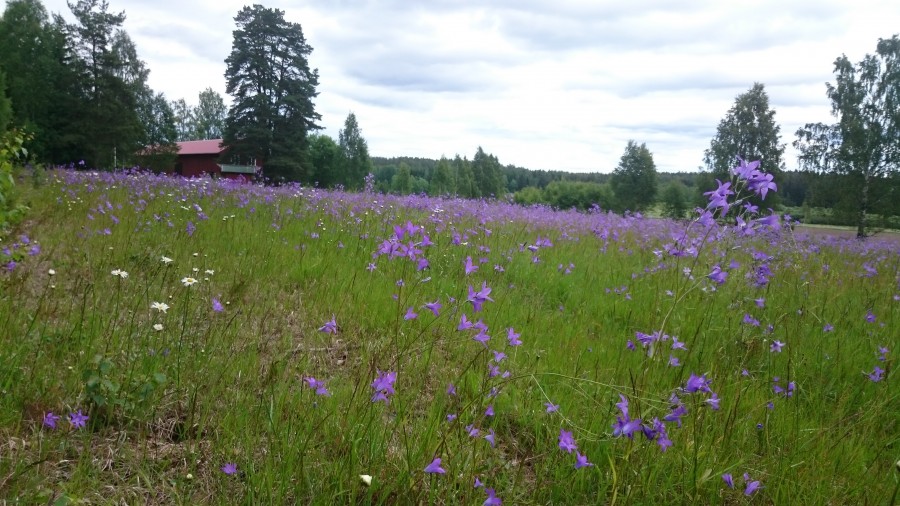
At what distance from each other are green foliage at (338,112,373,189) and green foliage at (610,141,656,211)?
2679cm

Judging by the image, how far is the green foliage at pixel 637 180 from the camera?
44.6 meters

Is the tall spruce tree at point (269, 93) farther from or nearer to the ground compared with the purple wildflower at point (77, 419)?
farther from the ground

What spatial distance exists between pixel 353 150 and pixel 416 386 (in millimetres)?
52363

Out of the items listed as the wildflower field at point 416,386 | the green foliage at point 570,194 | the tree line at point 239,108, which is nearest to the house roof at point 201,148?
the tree line at point 239,108

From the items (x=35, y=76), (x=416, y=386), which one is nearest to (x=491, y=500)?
(x=416, y=386)

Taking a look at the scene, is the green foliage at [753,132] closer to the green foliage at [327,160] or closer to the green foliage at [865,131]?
the green foliage at [865,131]

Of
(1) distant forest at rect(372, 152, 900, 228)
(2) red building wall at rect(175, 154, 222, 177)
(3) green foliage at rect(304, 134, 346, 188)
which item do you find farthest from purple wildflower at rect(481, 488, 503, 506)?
(3) green foliage at rect(304, 134, 346, 188)

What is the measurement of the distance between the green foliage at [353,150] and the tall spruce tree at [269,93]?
2157cm

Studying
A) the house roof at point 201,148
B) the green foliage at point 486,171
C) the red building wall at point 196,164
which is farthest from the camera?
the green foliage at point 486,171

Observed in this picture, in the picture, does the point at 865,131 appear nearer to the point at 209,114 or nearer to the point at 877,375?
the point at 877,375

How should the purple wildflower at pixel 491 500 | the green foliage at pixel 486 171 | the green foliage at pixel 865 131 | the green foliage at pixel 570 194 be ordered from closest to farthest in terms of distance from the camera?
the purple wildflower at pixel 491 500 → the green foliage at pixel 865 131 → the green foliage at pixel 570 194 → the green foliage at pixel 486 171

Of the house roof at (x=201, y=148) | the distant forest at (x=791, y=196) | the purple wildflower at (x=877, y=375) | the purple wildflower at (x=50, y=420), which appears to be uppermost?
the house roof at (x=201, y=148)

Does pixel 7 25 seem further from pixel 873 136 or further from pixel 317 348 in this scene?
pixel 873 136

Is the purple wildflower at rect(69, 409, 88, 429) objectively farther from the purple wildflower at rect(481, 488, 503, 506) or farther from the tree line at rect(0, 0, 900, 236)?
the tree line at rect(0, 0, 900, 236)
